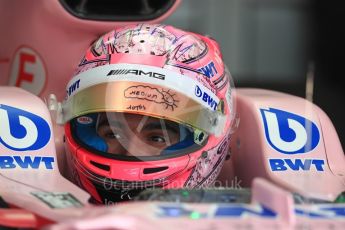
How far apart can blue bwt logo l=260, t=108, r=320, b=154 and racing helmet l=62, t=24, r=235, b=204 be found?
0.10 meters

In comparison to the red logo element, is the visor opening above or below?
below

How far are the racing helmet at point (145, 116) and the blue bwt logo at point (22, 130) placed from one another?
0.05m

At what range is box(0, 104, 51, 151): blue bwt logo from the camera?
4.88ft

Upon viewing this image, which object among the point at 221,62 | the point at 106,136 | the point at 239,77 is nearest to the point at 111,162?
the point at 106,136

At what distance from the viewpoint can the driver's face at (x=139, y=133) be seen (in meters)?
1.48

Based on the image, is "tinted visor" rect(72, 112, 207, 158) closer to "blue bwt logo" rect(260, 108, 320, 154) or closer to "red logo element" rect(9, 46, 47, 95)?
"blue bwt logo" rect(260, 108, 320, 154)

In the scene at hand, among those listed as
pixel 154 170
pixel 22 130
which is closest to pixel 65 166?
pixel 22 130

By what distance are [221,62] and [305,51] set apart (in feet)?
11.6

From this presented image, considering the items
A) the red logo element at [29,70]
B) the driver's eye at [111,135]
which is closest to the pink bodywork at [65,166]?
the red logo element at [29,70]

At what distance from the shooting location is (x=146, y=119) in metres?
1.50

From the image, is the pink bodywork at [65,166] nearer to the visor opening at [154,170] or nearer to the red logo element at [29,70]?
the red logo element at [29,70]

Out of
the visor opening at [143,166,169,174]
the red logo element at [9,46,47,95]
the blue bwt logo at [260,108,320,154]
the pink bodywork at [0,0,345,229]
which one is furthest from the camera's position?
the red logo element at [9,46,47,95]

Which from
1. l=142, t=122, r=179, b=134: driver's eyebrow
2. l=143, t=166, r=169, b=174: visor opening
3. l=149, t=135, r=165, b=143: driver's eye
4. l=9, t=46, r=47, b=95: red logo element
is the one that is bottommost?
l=143, t=166, r=169, b=174: visor opening

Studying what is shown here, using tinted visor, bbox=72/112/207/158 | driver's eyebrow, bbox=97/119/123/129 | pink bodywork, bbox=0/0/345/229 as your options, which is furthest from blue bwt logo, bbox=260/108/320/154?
driver's eyebrow, bbox=97/119/123/129
